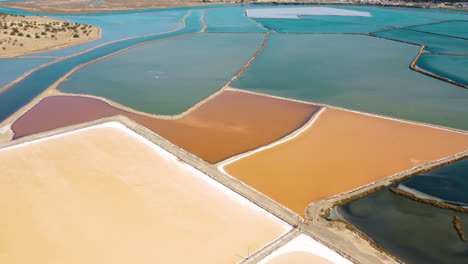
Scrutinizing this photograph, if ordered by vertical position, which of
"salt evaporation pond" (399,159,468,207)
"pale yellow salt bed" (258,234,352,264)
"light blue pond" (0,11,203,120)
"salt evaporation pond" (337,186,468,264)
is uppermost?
"light blue pond" (0,11,203,120)

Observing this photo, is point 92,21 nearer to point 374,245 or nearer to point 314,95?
point 314,95

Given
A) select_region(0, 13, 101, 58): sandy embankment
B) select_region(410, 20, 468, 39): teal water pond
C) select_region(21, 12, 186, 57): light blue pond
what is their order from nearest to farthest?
select_region(0, 13, 101, 58): sandy embankment < select_region(21, 12, 186, 57): light blue pond < select_region(410, 20, 468, 39): teal water pond

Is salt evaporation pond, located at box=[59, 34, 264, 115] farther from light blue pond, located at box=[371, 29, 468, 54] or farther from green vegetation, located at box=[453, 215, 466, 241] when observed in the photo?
light blue pond, located at box=[371, 29, 468, 54]

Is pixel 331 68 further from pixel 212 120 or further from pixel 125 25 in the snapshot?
pixel 125 25

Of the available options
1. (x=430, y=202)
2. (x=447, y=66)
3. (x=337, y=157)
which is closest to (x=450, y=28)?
(x=447, y=66)

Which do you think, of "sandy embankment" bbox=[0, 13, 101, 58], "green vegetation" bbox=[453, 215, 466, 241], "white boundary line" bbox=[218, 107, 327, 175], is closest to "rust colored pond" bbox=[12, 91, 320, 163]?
"white boundary line" bbox=[218, 107, 327, 175]
